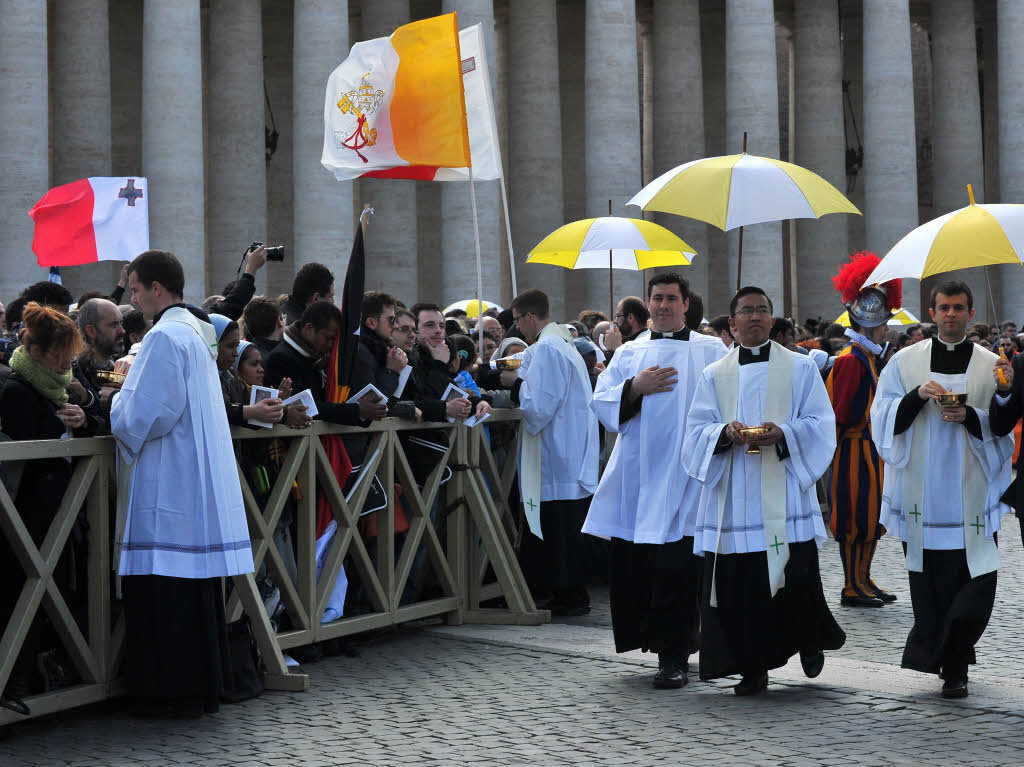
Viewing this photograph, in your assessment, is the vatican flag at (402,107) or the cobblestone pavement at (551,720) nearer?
the cobblestone pavement at (551,720)

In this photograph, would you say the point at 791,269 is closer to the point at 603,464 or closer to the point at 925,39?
the point at 925,39

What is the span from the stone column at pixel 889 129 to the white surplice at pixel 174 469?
31704 millimetres

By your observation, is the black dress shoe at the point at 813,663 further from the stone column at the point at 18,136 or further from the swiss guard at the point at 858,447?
the stone column at the point at 18,136

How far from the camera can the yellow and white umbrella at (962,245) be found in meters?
9.16

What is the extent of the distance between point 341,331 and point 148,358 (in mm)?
2015

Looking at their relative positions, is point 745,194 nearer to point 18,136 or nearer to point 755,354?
point 755,354

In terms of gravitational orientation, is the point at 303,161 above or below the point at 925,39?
below

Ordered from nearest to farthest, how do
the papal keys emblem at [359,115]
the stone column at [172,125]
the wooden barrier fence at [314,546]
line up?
the wooden barrier fence at [314,546] → the papal keys emblem at [359,115] → the stone column at [172,125]

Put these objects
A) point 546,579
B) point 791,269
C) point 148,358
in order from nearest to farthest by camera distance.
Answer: point 148,358 < point 546,579 < point 791,269

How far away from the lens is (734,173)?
11352 mm

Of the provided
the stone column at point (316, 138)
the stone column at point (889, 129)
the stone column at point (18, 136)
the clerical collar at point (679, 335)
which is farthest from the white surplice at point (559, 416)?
the stone column at point (889, 129)

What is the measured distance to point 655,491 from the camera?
962cm

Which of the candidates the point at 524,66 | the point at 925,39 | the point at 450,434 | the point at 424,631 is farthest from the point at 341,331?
the point at 925,39

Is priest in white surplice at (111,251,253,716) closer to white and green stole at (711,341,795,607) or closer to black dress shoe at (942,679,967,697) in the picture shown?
white and green stole at (711,341,795,607)
